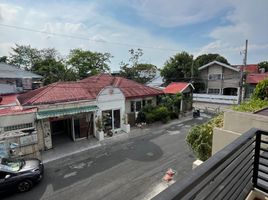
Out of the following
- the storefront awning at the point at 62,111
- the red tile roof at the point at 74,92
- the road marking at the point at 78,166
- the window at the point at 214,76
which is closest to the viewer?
the road marking at the point at 78,166

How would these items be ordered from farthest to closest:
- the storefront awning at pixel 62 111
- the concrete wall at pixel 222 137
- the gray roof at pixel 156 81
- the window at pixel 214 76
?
1. the gray roof at pixel 156 81
2. the window at pixel 214 76
3. the storefront awning at pixel 62 111
4. the concrete wall at pixel 222 137

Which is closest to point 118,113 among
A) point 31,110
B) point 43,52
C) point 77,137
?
point 77,137

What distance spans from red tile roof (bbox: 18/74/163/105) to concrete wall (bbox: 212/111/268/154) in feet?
33.3

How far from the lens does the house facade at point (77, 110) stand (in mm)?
11578

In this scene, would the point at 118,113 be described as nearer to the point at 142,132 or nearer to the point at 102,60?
the point at 142,132

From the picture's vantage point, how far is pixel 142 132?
1523 cm

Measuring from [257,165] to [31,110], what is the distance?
38.9ft

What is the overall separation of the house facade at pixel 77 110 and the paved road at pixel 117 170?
222cm

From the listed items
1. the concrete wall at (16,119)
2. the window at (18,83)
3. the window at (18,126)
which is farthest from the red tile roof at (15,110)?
the window at (18,83)

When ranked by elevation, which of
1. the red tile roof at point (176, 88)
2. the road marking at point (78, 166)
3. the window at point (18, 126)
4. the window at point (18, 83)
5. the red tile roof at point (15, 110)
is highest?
the window at point (18, 83)

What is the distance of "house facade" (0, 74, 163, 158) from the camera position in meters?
11.6

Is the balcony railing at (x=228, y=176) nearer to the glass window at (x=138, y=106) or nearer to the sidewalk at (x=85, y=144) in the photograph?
the sidewalk at (x=85, y=144)

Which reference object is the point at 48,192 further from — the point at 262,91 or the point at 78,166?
the point at 262,91

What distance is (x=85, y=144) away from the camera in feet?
42.1
